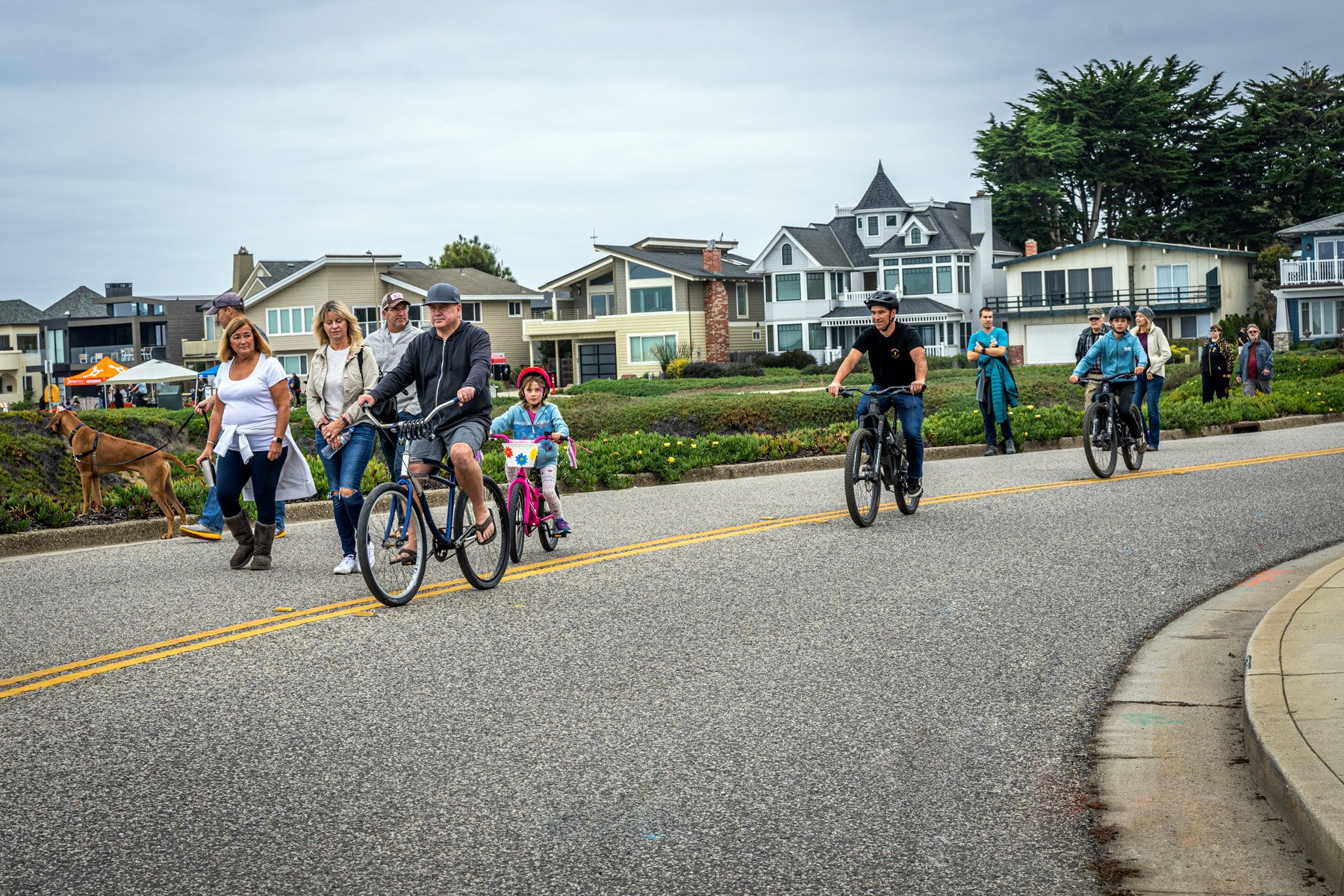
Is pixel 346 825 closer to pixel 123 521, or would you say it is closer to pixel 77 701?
pixel 77 701

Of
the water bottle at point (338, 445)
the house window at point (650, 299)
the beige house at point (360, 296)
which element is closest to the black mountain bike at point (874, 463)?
the water bottle at point (338, 445)

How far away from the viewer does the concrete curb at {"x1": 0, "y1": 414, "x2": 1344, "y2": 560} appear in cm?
1212

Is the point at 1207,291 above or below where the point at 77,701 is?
above

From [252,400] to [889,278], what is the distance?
63.8 meters

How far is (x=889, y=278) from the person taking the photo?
71625mm

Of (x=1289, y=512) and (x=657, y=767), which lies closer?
(x=657, y=767)

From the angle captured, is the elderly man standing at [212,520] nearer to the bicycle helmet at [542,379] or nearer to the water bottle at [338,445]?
the water bottle at [338,445]

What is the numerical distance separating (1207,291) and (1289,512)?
56.0 m

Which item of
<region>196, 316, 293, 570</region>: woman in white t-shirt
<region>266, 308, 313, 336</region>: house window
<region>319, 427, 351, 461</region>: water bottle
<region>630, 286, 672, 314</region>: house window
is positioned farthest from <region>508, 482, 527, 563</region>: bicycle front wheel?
<region>266, 308, 313, 336</region>: house window

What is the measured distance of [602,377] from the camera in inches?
2864

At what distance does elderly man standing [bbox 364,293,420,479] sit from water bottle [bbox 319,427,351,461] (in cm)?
32

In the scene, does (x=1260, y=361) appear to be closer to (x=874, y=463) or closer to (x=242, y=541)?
(x=874, y=463)

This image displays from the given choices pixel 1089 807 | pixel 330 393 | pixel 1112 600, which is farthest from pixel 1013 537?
pixel 1089 807

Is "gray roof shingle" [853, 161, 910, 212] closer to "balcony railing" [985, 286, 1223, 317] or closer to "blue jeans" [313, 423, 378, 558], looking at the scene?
"balcony railing" [985, 286, 1223, 317]
